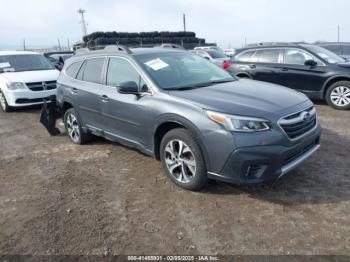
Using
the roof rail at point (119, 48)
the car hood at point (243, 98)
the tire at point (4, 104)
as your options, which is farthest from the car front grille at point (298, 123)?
the tire at point (4, 104)

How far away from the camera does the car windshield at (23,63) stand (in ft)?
34.3

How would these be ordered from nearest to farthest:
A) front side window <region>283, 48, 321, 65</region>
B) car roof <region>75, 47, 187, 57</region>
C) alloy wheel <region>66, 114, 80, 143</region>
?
car roof <region>75, 47, 187, 57</region> < alloy wheel <region>66, 114, 80, 143</region> < front side window <region>283, 48, 321, 65</region>

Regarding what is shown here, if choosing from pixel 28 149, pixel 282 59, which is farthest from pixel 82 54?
pixel 282 59

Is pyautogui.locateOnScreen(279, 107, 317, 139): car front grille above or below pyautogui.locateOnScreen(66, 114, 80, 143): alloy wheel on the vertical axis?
above

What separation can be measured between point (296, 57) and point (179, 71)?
204 inches

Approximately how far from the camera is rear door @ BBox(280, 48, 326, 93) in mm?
8516

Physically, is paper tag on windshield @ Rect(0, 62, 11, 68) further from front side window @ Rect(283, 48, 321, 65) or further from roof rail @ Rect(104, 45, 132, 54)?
front side window @ Rect(283, 48, 321, 65)

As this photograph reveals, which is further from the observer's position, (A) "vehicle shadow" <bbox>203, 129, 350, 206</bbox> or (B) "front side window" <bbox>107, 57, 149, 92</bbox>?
(B) "front side window" <bbox>107, 57, 149, 92</bbox>

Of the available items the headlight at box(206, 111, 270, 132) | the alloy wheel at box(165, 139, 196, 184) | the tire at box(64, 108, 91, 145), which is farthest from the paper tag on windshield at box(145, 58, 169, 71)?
the tire at box(64, 108, 91, 145)

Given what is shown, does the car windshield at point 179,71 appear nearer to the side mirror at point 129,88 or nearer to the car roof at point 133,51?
the car roof at point 133,51

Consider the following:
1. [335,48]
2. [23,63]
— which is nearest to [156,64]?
[23,63]

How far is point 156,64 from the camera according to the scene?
484cm

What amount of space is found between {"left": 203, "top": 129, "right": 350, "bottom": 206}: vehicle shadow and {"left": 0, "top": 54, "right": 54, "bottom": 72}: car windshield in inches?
327

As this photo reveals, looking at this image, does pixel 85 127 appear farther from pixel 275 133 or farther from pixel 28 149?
pixel 275 133
